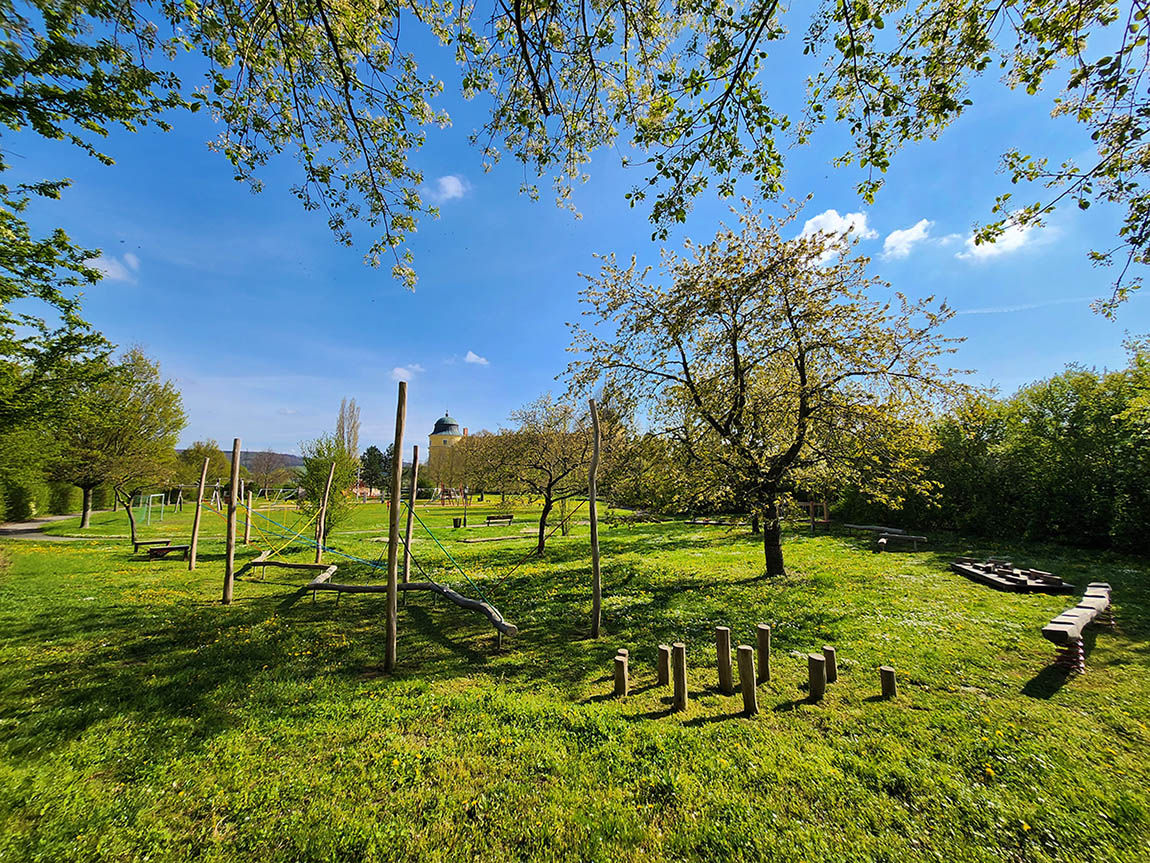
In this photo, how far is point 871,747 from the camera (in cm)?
421

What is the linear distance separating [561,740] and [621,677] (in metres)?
1.31

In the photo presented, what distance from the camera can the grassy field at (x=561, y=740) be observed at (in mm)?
3156

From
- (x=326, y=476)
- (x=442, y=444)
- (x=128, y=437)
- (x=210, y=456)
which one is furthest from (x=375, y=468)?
(x=326, y=476)

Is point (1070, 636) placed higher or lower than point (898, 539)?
higher

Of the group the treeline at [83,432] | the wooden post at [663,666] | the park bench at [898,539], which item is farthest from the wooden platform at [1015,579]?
the treeline at [83,432]

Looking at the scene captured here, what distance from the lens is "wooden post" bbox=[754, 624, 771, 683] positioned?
216 inches

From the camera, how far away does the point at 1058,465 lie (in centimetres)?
1553

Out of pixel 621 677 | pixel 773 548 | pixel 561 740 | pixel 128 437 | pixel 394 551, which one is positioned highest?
Result: pixel 128 437

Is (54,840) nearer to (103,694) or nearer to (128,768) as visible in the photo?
(128,768)

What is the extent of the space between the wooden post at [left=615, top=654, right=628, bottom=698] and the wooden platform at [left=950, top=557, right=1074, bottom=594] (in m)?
10.2

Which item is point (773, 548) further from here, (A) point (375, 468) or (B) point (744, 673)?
(A) point (375, 468)

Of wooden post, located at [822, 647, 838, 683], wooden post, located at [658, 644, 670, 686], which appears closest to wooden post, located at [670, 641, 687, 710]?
wooden post, located at [658, 644, 670, 686]

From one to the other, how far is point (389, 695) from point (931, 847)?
5.73 meters

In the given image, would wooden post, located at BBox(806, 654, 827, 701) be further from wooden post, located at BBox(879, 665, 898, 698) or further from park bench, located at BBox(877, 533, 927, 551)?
park bench, located at BBox(877, 533, 927, 551)
